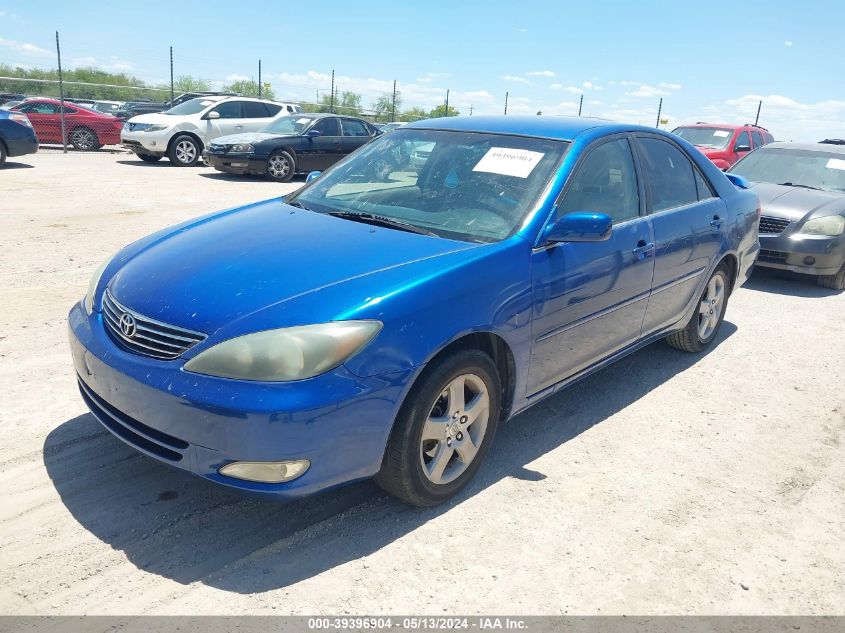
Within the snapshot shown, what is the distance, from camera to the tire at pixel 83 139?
19163 millimetres

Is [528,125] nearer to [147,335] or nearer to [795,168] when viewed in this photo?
[147,335]

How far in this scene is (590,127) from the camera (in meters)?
4.04

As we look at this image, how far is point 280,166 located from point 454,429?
12761 mm

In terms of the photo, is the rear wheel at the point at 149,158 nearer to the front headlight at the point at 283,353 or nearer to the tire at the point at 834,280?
the tire at the point at 834,280

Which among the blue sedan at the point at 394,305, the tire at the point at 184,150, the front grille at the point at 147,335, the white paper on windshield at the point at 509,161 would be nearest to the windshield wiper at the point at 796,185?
the blue sedan at the point at 394,305

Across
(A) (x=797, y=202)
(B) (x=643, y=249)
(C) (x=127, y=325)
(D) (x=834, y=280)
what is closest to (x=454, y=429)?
(C) (x=127, y=325)

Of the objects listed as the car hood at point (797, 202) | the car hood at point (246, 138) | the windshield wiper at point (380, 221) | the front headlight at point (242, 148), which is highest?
the windshield wiper at point (380, 221)

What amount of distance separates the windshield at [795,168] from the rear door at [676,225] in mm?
4362

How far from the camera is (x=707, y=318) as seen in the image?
5.35 metres

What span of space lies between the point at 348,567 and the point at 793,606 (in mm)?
1725

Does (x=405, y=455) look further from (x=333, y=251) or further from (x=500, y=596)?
(x=333, y=251)

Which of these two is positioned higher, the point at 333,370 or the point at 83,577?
the point at 333,370

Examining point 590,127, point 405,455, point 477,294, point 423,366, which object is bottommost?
point 405,455

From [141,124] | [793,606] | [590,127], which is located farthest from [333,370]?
[141,124]
